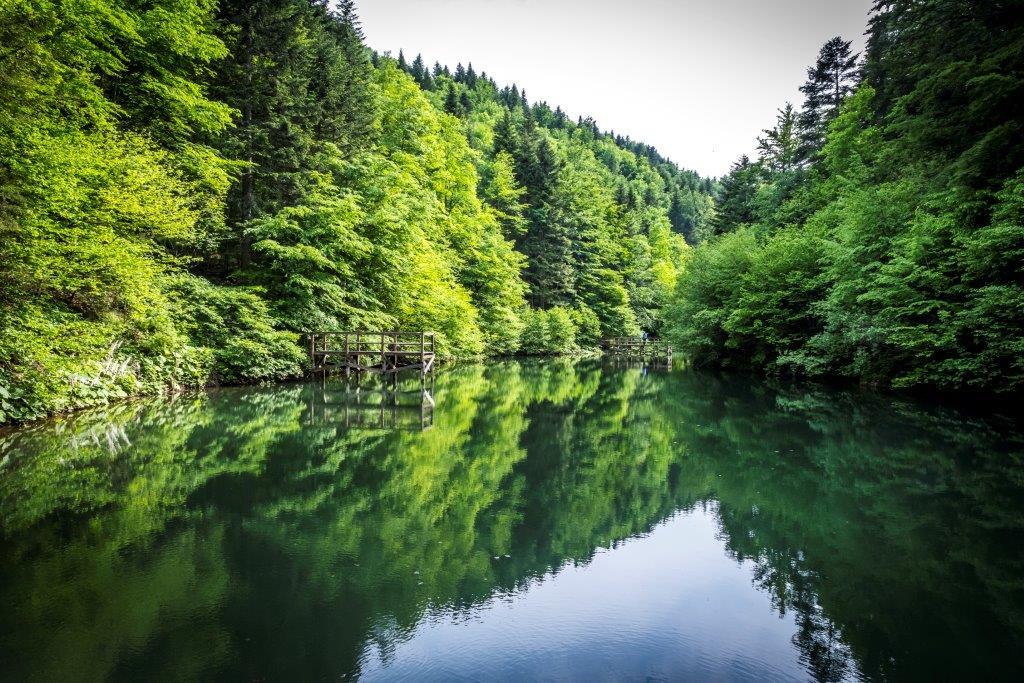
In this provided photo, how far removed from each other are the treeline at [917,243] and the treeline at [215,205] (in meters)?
16.1

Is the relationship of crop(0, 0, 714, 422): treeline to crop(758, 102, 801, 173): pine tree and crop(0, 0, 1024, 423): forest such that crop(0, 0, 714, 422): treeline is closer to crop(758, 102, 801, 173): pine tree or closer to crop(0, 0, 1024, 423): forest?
crop(0, 0, 1024, 423): forest

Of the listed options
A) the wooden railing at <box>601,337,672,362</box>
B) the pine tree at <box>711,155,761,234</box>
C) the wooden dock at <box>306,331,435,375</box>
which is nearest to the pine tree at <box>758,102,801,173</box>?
the pine tree at <box>711,155,761,234</box>

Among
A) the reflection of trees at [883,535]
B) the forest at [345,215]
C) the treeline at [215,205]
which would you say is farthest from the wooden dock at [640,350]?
the reflection of trees at [883,535]

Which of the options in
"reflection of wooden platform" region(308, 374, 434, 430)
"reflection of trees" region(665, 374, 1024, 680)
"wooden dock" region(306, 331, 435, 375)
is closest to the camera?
"reflection of trees" region(665, 374, 1024, 680)

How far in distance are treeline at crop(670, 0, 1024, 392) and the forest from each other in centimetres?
10

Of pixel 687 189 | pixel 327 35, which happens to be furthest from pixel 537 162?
pixel 687 189

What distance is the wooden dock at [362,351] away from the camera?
20303 mm

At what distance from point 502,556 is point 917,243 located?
14.5 meters

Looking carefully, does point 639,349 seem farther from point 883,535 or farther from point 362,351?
point 883,535

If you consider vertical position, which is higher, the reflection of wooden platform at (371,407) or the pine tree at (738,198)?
the pine tree at (738,198)

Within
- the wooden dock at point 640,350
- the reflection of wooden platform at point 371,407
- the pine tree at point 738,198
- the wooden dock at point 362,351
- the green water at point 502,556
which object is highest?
the pine tree at point 738,198

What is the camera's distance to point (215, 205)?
62.1 feet

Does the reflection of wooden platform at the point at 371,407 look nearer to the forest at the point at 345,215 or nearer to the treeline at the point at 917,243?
the forest at the point at 345,215

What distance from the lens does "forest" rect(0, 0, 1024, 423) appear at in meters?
11.6
